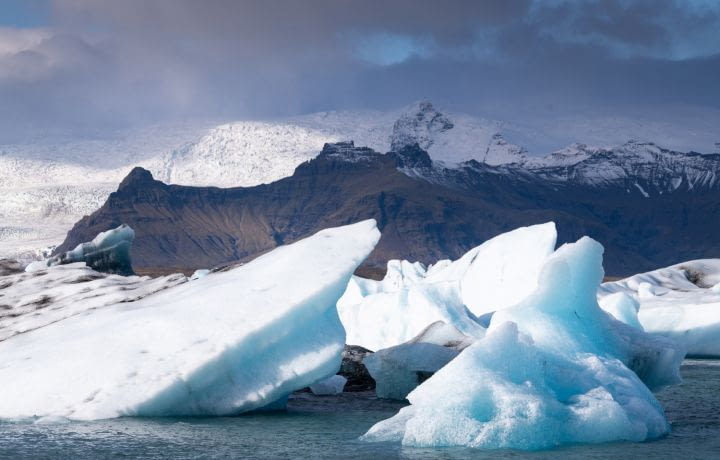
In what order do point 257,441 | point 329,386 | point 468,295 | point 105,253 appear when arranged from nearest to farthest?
point 257,441 → point 329,386 → point 105,253 → point 468,295

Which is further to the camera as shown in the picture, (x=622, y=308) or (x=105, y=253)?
(x=622, y=308)

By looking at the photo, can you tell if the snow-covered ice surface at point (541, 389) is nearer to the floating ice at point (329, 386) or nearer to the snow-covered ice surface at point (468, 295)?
the floating ice at point (329, 386)

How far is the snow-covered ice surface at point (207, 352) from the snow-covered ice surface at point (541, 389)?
65.2 inches

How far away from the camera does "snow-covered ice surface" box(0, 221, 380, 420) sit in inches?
437

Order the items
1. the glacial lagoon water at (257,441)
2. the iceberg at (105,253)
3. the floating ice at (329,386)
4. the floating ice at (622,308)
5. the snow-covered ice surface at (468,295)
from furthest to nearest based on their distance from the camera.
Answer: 1. the floating ice at (622,308)
2. the snow-covered ice surface at (468,295)
3. the iceberg at (105,253)
4. the floating ice at (329,386)
5. the glacial lagoon water at (257,441)

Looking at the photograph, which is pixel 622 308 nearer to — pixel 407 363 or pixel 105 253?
pixel 407 363

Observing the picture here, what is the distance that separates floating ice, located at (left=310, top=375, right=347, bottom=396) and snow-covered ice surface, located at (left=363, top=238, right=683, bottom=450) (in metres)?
3.82

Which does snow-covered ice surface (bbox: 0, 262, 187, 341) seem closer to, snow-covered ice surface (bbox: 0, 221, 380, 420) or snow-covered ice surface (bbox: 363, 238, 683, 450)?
snow-covered ice surface (bbox: 0, 221, 380, 420)

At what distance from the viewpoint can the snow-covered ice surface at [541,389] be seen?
32.3ft

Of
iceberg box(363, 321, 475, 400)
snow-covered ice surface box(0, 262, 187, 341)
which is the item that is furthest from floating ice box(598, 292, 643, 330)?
snow-covered ice surface box(0, 262, 187, 341)

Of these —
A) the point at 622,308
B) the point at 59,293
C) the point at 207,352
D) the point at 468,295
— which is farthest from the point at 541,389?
the point at 622,308

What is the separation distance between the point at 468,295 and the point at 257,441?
14427mm

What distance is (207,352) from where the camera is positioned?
11.1m

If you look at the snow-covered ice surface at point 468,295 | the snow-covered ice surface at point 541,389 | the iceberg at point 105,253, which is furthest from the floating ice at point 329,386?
the iceberg at point 105,253
